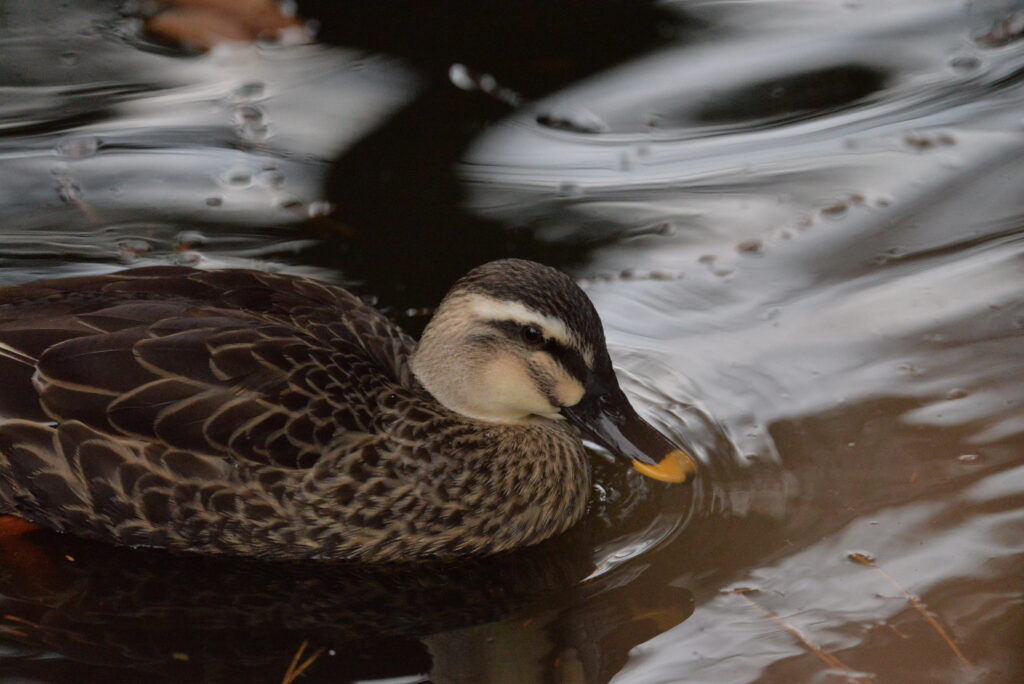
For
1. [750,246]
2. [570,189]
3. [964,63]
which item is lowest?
[750,246]

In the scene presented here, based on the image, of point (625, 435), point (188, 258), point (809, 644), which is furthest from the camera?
point (188, 258)

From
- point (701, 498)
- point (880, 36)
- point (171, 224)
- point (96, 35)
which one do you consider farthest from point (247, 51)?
point (701, 498)

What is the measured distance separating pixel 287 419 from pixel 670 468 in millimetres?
1320

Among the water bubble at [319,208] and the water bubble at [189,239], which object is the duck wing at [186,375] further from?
the water bubble at [319,208]

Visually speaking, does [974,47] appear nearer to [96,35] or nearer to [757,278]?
[757,278]

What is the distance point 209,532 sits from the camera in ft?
15.9

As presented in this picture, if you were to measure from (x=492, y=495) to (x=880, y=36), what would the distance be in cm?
414

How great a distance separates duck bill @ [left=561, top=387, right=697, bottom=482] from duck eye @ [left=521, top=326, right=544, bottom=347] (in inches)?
10.8

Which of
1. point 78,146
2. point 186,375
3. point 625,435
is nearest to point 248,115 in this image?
point 78,146

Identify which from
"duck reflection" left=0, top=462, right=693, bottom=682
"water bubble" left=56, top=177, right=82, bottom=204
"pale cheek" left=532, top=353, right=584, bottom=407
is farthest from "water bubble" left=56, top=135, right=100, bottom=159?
"pale cheek" left=532, top=353, right=584, bottom=407

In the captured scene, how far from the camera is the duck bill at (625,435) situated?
4.90m

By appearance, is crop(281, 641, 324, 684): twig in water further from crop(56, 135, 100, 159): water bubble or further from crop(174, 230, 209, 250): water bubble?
crop(56, 135, 100, 159): water bubble

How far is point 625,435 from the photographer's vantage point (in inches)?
194

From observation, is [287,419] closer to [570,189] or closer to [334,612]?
[334,612]
